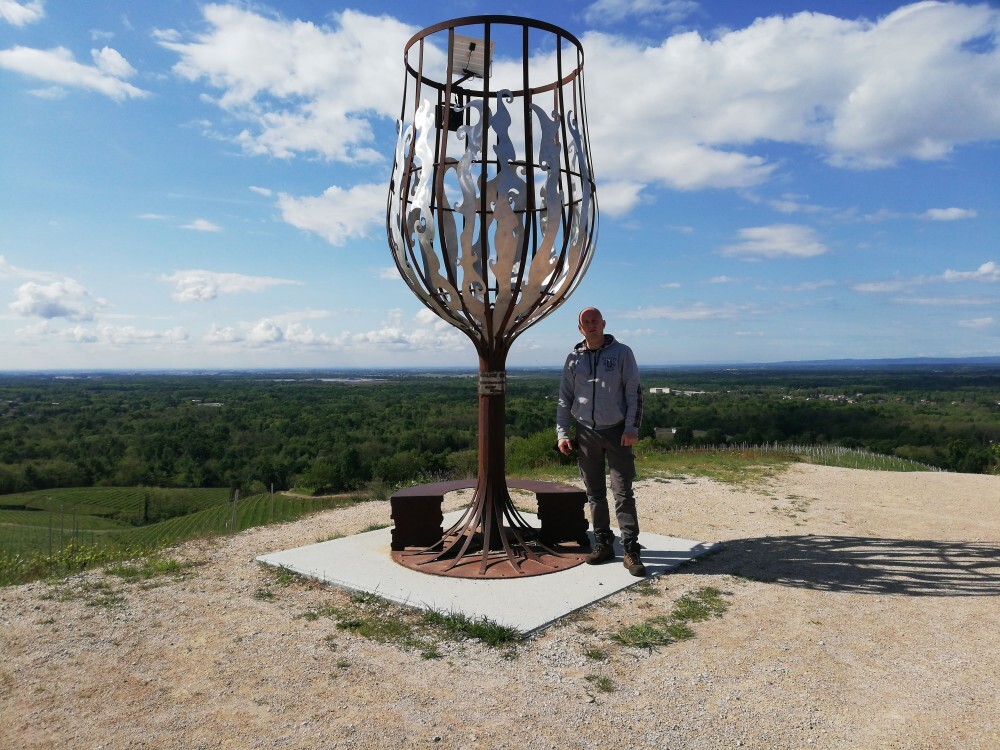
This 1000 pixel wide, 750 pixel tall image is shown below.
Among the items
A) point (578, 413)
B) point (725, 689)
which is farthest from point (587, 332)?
point (725, 689)

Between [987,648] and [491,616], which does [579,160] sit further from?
[987,648]

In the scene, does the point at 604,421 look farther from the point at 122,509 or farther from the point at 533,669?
the point at 122,509

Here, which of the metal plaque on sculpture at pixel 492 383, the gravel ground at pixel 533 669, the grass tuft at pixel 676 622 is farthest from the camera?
the metal plaque on sculpture at pixel 492 383

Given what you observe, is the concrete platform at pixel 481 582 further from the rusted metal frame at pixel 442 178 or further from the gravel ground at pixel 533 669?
the rusted metal frame at pixel 442 178

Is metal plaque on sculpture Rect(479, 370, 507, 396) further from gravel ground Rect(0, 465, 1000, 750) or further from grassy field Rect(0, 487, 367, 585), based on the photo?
grassy field Rect(0, 487, 367, 585)

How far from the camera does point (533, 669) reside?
3451 millimetres

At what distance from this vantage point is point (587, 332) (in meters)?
5.19

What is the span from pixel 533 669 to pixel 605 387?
225 cm

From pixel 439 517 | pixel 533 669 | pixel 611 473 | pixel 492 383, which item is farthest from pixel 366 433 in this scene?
pixel 533 669

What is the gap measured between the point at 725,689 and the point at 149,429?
76.5m

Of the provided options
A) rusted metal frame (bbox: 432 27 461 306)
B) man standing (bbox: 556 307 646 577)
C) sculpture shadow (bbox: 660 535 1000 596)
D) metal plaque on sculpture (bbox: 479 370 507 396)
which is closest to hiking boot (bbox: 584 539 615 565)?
man standing (bbox: 556 307 646 577)

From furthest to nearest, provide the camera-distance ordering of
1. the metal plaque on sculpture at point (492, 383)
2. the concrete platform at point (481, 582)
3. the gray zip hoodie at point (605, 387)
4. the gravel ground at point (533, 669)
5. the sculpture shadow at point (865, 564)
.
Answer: the metal plaque on sculpture at point (492, 383) → the gray zip hoodie at point (605, 387) → the sculpture shadow at point (865, 564) → the concrete platform at point (481, 582) → the gravel ground at point (533, 669)

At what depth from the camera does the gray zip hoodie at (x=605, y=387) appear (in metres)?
5.03

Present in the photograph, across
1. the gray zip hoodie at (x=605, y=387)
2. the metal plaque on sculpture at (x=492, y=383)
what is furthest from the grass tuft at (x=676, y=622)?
the metal plaque on sculpture at (x=492, y=383)
